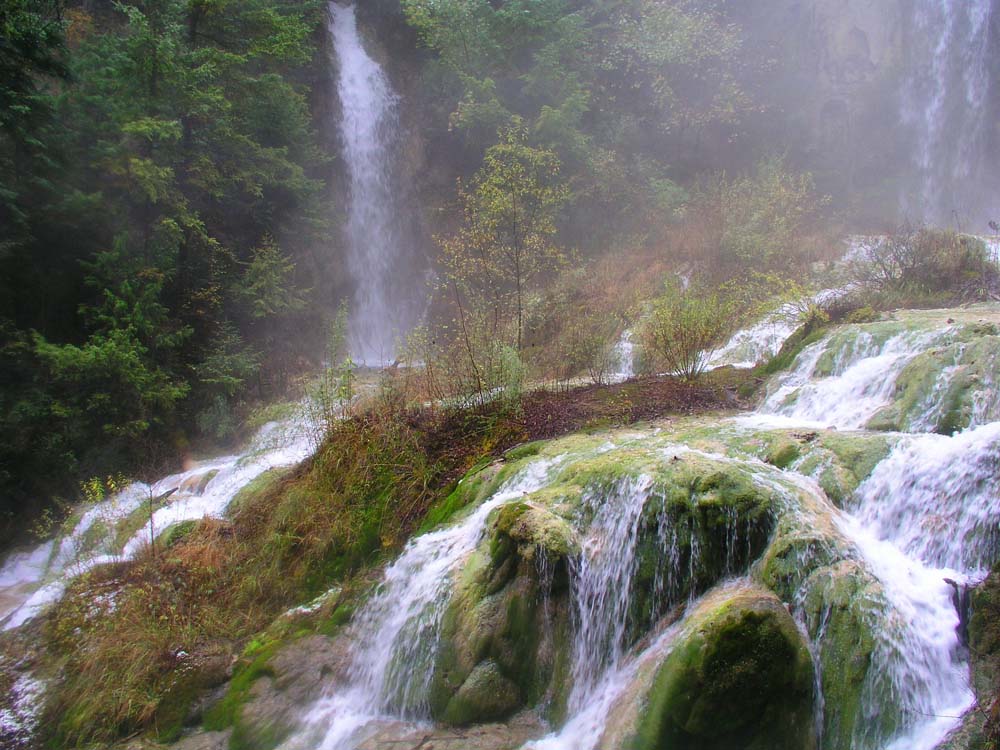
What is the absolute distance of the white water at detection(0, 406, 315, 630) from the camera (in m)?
6.09

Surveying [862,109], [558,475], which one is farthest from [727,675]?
[862,109]

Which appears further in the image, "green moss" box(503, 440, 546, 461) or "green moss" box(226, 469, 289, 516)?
"green moss" box(226, 469, 289, 516)

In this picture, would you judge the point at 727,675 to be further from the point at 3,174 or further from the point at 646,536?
the point at 3,174

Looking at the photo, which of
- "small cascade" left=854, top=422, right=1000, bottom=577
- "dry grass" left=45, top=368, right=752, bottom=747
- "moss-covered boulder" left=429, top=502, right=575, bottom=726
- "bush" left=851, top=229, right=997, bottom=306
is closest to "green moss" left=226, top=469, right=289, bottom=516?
"dry grass" left=45, top=368, right=752, bottom=747

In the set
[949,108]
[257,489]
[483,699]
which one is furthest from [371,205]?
[949,108]

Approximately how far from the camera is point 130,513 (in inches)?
283

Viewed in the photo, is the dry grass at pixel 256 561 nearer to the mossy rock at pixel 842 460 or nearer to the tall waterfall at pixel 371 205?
the mossy rock at pixel 842 460

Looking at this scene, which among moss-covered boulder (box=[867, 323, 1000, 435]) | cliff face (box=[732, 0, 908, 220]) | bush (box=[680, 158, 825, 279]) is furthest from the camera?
cliff face (box=[732, 0, 908, 220])

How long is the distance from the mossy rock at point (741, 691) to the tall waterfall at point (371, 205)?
13.3 metres

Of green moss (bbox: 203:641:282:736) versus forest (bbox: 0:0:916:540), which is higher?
forest (bbox: 0:0:916:540)

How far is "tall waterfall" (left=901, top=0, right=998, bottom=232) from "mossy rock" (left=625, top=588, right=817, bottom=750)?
64.2 ft

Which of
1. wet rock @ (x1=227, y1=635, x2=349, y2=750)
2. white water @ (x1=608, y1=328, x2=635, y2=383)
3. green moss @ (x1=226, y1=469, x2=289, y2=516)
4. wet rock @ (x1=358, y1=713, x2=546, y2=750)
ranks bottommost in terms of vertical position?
wet rock @ (x1=358, y1=713, x2=546, y2=750)

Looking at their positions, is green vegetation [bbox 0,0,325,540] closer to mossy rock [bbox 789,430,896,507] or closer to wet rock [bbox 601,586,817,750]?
wet rock [bbox 601,586,817,750]

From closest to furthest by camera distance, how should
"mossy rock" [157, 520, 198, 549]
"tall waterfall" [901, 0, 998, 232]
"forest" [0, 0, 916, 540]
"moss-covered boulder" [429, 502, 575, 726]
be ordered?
1. "moss-covered boulder" [429, 502, 575, 726]
2. "mossy rock" [157, 520, 198, 549]
3. "forest" [0, 0, 916, 540]
4. "tall waterfall" [901, 0, 998, 232]
